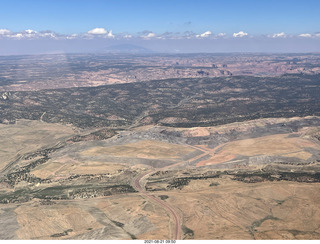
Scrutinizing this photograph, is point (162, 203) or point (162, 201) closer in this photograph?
point (162, 203)

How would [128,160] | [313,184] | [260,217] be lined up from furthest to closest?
[128,160], [313,184], [260,217]

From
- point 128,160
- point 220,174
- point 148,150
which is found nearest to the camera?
point 220,174

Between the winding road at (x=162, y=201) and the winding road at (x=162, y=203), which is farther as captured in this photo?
the winding road at (x=162, y=201)

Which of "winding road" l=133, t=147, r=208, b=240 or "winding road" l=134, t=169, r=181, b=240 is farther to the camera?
"winding road" l=133, t=147, r=208, b=240

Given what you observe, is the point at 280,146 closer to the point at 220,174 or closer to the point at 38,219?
the point at 220,174

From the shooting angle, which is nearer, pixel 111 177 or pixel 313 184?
pixel 313 184

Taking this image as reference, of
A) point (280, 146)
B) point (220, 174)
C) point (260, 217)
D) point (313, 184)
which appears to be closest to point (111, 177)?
point (220, 174)

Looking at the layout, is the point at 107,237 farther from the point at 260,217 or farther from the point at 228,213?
the point at 260,217

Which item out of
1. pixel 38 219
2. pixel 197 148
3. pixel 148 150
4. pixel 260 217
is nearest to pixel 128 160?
pixel 148 150

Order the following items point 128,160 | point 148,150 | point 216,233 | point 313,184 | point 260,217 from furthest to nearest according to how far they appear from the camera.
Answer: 1. point 148,150
2. point 128,160
3. point 313,184
4. point 260,217
5. point 216,233
